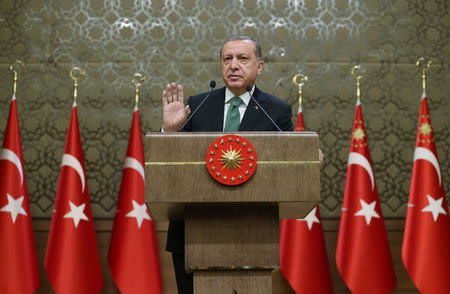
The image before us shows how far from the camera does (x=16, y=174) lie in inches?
155

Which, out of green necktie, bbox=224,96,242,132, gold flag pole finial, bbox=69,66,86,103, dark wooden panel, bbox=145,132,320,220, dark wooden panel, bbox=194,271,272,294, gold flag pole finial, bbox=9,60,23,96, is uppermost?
gold flag pole finial, bbox=9,60,23,96

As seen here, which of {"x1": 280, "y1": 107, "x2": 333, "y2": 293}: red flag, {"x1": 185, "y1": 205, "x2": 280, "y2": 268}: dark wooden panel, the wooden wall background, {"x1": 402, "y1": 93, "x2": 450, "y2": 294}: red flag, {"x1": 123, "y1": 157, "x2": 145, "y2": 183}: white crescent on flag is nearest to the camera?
{"x1": 185, "y1": 205, "x2": 280, "y2": 268}: dark wooden panel

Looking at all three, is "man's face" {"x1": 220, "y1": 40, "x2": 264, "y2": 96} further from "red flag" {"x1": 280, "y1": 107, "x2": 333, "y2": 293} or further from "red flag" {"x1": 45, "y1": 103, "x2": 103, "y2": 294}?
"red flag" {"x1": 45, "y1": 103, "x2": 103, "y2": 294}

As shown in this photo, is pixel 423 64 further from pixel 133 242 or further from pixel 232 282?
pixel 232 282

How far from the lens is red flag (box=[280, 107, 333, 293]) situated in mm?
3900

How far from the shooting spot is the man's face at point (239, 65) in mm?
2393

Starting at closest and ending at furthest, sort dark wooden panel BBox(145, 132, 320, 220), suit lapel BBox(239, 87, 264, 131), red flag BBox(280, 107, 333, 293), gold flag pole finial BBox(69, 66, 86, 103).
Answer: dark wooden panel BBox(145, 132, 320, 220), suit lapel BBox(239, 87, 264, 131), red flag BBox(280, 107, 333, 293), gold flag pole finial BBox(69, 66, 86, 103)

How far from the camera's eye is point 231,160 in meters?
1.72

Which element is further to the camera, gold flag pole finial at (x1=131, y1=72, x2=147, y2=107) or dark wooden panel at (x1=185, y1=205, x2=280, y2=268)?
gold flag pole finial at (x1=131, y1=72, x2=147, y2=107)

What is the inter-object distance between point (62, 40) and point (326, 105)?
2323 mm

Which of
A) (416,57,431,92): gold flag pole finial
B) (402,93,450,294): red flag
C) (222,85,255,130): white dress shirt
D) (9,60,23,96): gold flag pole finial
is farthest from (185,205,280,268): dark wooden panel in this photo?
(9,60,23,96): gold flag pole finial

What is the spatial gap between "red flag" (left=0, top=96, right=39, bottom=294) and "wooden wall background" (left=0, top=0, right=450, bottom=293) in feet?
1.09

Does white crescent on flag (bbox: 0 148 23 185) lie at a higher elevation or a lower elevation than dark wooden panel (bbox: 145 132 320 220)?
lower

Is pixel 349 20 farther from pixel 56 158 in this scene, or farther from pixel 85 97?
pixel 56 158
